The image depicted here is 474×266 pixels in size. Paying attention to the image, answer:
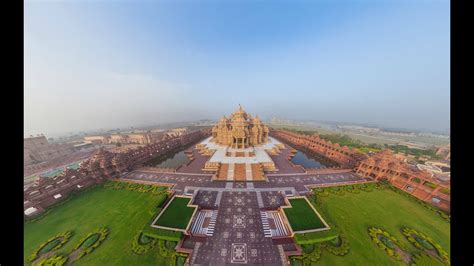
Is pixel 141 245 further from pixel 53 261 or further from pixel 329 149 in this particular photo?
pixel 329 149

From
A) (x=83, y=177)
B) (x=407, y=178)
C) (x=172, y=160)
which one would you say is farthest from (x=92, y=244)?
(x=407, y=178)

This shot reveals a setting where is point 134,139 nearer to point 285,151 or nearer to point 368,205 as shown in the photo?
point 285,151

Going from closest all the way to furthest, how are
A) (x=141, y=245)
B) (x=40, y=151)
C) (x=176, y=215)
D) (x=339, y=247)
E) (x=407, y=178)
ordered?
(x=339, y=247)
(x=141, y=245)
(x=176, y=215)
(x=407, y=178)
(x=40, y=151)

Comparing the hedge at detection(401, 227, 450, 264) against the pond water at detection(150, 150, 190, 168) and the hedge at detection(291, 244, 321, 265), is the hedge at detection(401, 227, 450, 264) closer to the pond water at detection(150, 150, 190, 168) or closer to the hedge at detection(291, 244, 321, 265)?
the hedge at detection(291, 244, 321, 265)

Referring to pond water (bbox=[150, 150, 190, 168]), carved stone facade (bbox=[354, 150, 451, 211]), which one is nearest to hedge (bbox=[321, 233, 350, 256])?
carved stone facade (bbox=[354, 150, 451, 211])

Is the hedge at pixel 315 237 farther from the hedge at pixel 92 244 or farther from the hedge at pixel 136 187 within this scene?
the hedge at pixel 136 187
